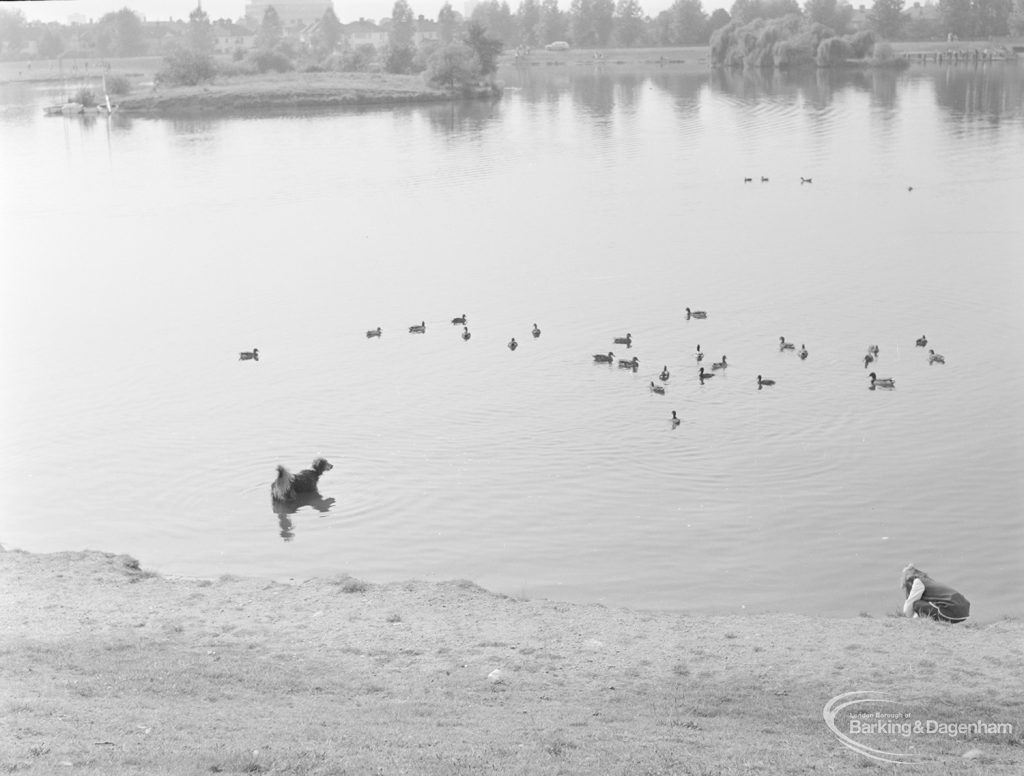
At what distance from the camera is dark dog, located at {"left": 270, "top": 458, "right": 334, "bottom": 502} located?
2056cm

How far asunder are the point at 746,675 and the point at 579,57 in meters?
152

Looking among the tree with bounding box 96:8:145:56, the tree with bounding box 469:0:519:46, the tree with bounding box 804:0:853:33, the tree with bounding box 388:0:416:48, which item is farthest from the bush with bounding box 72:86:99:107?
the tree with bounding box 804:0:853:33

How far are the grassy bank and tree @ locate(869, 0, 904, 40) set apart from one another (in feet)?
486

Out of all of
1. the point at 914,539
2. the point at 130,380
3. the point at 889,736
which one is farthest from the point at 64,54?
the point at 889,736

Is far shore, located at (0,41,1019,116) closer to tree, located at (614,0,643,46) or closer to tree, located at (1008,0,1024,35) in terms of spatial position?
tree, located at (614,0,643,46)

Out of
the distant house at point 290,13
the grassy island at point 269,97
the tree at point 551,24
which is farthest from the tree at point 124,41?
the tree at point 551,24

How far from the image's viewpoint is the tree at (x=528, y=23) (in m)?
168

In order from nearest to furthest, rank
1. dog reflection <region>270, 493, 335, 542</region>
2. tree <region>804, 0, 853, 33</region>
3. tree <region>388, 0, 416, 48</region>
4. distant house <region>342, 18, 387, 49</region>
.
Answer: dog reflection <region>270, 493, 335, 542</region>, tree <region>388, 0, 416, 48</region>, tree <region>804, 0, 853, 33</region>, distant house <region>342, 18, 387, 49</region>

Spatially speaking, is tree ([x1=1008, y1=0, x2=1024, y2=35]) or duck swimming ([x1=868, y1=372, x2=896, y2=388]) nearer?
duck swimming ([x1=868, y1=372, x2=896, y2=388])

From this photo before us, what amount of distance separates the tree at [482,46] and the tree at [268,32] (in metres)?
22.2

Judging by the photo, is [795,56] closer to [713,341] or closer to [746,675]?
[713,341]

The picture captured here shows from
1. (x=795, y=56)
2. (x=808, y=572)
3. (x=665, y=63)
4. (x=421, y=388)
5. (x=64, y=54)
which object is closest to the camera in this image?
(x=808, y=572)

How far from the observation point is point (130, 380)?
28.5m

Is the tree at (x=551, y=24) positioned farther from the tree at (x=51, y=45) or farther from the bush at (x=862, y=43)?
the tree at (x=51, y=45)
